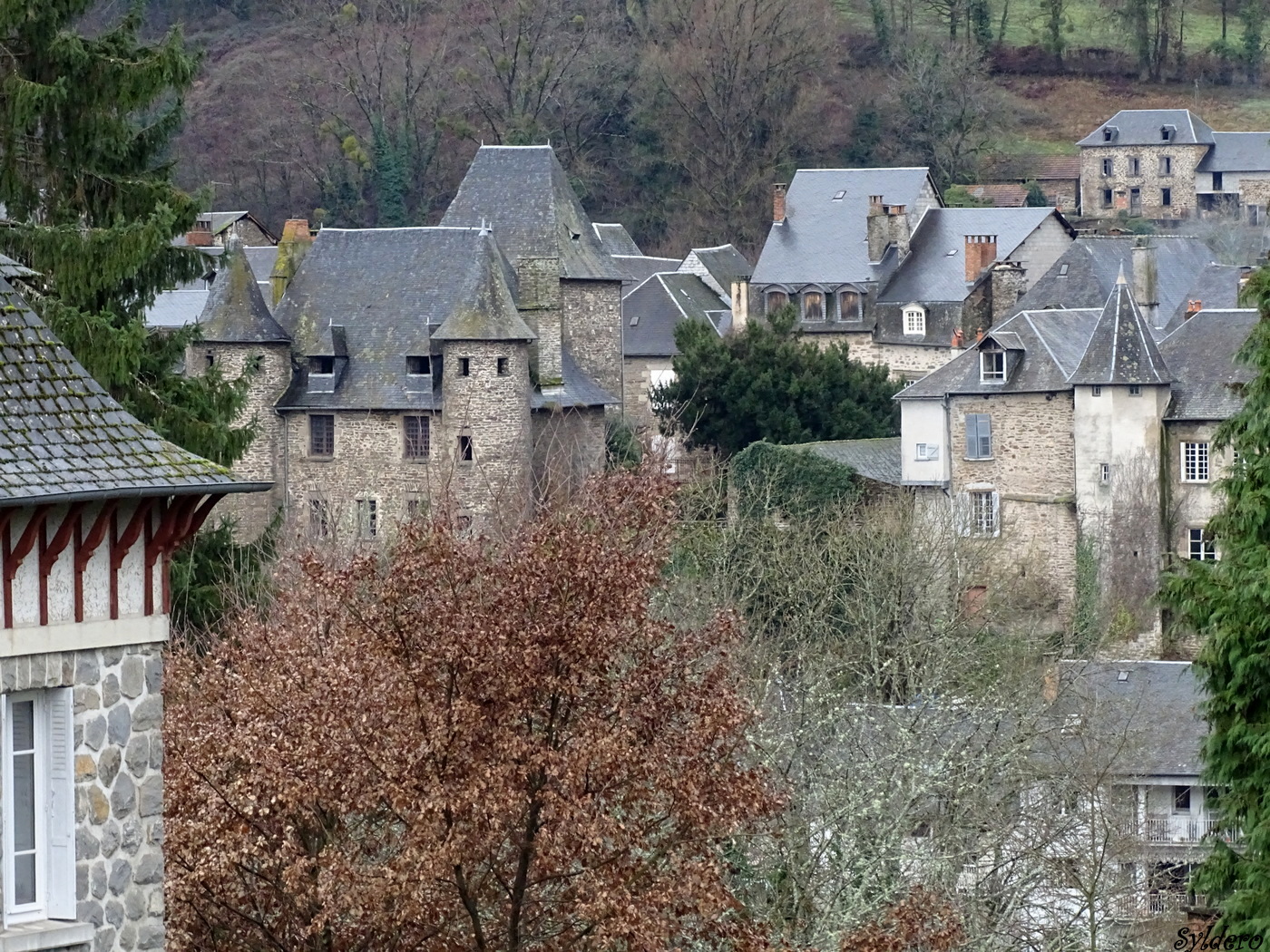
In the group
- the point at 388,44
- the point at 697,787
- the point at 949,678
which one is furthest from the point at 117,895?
the point at 388,44

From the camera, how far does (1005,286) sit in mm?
65812

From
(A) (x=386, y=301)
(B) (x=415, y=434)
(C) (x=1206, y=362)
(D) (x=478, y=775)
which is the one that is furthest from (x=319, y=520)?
(D) (x=478, y=775)

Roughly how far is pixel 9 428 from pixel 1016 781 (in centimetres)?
1446

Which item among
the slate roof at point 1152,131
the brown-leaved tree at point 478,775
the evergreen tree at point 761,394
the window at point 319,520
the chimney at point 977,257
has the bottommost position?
the brown-leaved tree at point 478,775

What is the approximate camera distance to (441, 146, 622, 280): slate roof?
5294cm

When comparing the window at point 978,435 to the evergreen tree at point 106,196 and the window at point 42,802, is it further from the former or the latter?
the window at point 42,802

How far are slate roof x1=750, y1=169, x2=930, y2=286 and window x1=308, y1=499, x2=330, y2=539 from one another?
30358 mm

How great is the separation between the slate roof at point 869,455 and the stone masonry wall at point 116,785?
123 ft

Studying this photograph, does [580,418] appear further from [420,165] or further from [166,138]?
[420,165]

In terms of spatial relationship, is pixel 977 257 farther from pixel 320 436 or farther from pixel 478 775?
pixel 478 775

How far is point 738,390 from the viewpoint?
172ft

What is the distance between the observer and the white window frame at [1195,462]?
1871 inches

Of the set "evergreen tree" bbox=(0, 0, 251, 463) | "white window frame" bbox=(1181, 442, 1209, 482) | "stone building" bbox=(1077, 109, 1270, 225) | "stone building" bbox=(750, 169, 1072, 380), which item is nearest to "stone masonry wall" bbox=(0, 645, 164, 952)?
"evergreen tree" bbox=(0, 0, 251, 463)

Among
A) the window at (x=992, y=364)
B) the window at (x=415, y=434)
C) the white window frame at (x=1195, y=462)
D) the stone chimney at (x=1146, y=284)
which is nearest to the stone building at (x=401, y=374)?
the window at (x=415, y=434)
